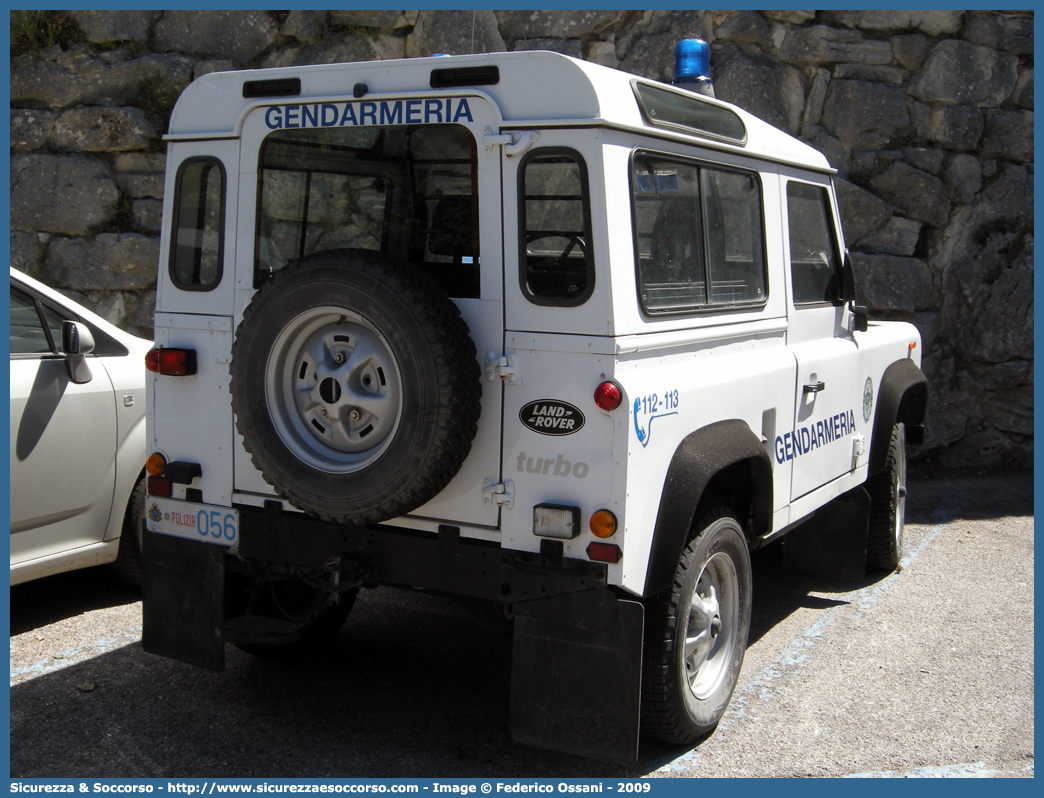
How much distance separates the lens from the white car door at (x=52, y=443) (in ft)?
14.1

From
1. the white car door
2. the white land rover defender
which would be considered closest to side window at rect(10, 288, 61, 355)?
the white car door

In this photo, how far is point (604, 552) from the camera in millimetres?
3033

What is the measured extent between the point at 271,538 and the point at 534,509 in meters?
1.06

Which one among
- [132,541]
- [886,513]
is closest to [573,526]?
[132,541]

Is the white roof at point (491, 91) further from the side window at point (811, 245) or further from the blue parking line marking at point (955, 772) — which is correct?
the blue parking line marking at point (955, 772)

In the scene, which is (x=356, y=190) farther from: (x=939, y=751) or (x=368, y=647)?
(x=939, y=751)

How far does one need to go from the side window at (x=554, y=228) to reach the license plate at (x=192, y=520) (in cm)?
147

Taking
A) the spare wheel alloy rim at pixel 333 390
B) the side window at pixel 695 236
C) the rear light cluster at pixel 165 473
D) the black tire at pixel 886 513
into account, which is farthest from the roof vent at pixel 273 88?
the black tire at pixel 886 513

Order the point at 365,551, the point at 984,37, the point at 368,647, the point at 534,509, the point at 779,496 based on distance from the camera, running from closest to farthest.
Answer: the point at 534,509 < the point at 365,551 < the point at 779,496 < the point at 368,647 < the point at 984,37

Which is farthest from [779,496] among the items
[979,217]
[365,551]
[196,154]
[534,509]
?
[979,217]

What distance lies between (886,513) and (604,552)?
10.6 feet

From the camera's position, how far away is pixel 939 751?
3.63 meters

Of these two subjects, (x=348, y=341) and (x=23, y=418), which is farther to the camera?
(x=23, y=418)

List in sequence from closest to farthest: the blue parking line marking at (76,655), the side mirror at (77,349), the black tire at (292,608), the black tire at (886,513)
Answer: the black tire at (292,608) → the blue parking line marking at (76,655) → the side mirror at (77,349) → the black tire at (886,513)
